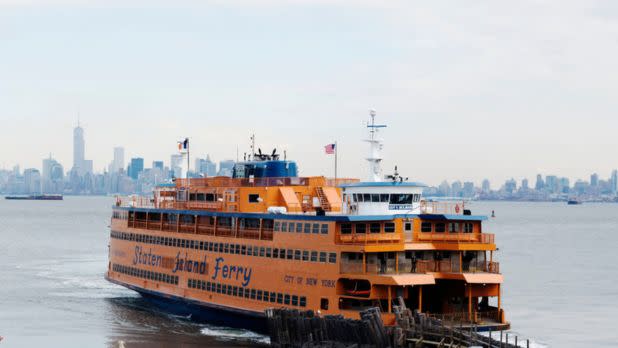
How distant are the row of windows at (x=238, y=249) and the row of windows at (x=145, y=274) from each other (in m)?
1.87

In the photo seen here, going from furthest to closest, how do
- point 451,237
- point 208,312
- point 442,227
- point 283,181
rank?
point 208,312, point 283,181, point 442,227, point 451,237

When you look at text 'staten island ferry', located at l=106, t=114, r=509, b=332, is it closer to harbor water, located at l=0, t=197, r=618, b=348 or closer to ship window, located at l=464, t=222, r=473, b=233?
ship window, located at l=464, t=222, r=473, b=233

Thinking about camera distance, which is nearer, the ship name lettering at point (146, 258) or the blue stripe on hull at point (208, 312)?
the blue stripe on hull at point (208, 312)

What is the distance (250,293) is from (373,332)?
1054cm

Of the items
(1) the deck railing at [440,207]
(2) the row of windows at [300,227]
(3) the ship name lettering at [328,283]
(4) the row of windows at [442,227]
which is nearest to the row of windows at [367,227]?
(2) the row of windows at [300,227]

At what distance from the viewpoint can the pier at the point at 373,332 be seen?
3850 cm

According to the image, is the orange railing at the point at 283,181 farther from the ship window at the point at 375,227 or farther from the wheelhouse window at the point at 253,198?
the ship window at the point at 375,227

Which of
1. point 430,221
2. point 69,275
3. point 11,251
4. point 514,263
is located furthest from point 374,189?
point 11,251

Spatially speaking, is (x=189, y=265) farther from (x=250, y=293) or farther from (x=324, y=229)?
(x=324, y=229)

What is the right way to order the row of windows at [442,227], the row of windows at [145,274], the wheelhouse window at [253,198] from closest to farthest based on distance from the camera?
the row of windows at [442,227], the wheelhouse window at [253,198], the row of windows at [145,274]

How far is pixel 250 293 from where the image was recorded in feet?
157

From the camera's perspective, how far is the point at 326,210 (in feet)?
162

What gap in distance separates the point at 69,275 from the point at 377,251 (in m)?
47.3

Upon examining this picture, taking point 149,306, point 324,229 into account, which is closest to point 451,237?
point 324,229
